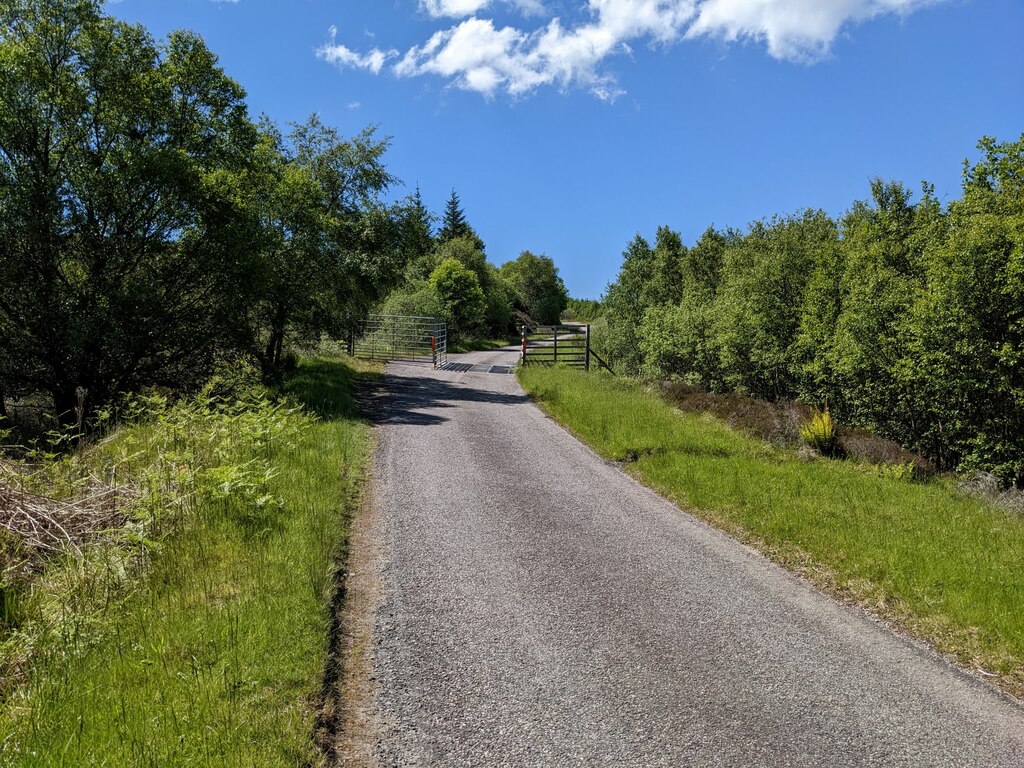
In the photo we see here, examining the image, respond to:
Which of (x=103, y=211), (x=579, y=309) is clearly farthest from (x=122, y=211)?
(x=579, y=309)

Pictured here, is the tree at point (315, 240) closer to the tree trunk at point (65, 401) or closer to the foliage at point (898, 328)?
the tree trunk at point (65, 401)

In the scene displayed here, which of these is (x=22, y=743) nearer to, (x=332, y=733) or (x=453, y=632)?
(x=332, y=733)

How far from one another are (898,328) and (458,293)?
34.5 meters

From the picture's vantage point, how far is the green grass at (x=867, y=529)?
4.77 m

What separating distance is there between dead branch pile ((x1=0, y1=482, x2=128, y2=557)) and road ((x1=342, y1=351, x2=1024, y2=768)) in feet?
8.51

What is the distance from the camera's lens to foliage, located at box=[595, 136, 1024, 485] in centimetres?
1447

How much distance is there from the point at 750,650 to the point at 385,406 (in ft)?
40.0

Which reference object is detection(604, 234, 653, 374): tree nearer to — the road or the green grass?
the green grass

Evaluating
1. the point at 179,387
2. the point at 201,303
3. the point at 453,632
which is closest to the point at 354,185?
the point at 201,303

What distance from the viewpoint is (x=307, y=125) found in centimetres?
2114

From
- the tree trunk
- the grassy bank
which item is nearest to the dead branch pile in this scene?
the grassy bank

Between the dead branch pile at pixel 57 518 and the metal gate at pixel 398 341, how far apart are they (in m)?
21.6

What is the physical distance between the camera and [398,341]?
101 ft

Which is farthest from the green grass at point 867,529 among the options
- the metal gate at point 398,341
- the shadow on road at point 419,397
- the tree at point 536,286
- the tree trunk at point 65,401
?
the tree at point 536,286
